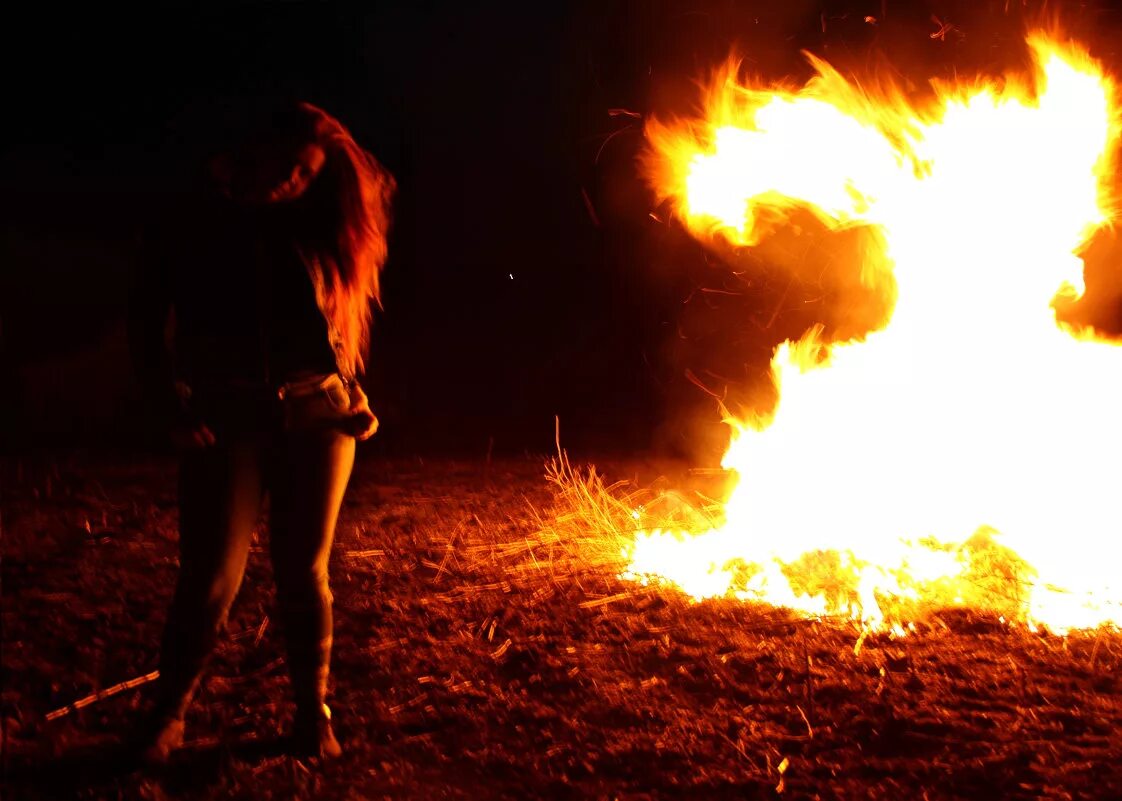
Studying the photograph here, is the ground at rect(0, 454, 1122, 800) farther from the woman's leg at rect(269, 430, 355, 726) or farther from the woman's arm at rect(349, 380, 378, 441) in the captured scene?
the woman's arm at rect(349, 380, 378, 441)

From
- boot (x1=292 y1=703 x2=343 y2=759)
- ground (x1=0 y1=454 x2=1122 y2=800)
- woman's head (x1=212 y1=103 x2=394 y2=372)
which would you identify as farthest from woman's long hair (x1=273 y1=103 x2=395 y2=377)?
ground (x1=0 y1=454 x2=1122 y2=800)

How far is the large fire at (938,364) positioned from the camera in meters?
5.22

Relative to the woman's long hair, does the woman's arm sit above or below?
below

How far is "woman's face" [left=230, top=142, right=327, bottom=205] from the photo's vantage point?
298 centimetres

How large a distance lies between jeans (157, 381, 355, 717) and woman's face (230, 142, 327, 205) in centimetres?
64

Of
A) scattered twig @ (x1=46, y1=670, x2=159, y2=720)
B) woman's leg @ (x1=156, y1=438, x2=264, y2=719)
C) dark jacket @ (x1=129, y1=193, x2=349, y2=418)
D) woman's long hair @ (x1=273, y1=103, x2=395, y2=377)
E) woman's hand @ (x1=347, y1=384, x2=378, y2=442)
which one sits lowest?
scattered twig @ (x1=46, y1=670, x2=159, y2=720)

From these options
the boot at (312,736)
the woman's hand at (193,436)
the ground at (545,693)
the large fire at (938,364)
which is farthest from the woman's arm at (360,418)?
the large fire at (938,364)

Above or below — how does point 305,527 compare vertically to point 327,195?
below

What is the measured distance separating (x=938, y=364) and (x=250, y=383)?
13.5ft

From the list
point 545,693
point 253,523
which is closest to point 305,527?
point 253,523

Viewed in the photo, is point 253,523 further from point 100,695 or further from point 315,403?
point 100,695

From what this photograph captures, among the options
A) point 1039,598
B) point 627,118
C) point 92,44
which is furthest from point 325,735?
point 92,44

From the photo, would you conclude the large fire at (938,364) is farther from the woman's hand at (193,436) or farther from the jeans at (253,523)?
the woman's hand at (193,436)

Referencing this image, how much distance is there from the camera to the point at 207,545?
118 inches
